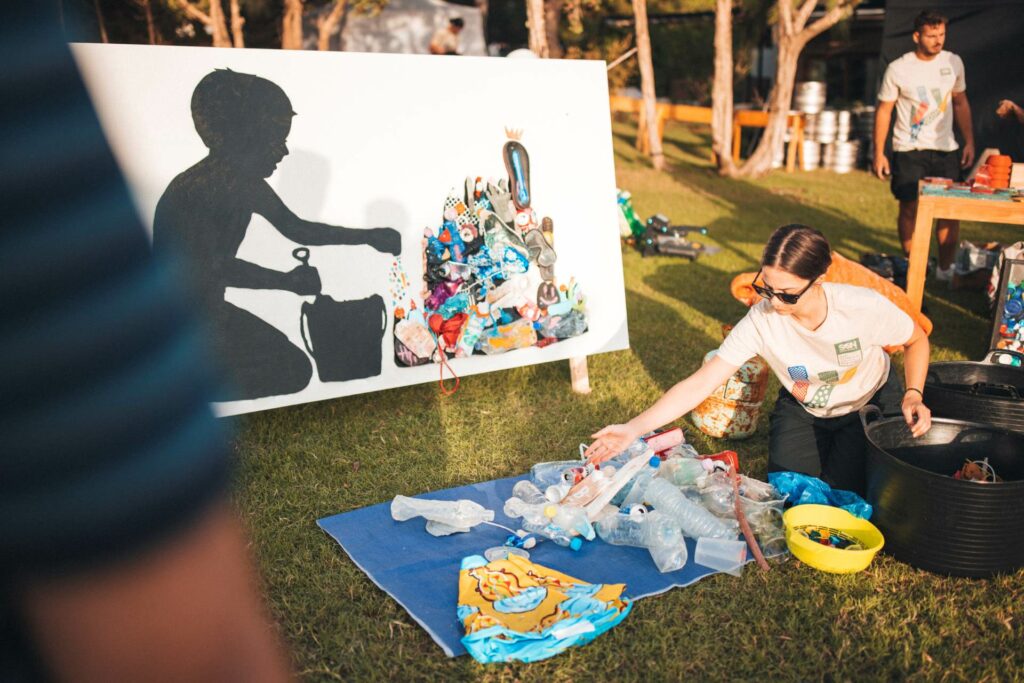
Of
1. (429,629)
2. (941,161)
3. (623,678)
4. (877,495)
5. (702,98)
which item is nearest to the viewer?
(623,678)

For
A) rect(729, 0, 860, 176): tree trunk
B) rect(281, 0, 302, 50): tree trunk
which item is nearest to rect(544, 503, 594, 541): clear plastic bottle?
rect(729, 0, 860, 176): tree trunk

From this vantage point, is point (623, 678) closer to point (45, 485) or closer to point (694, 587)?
point (694, 587)

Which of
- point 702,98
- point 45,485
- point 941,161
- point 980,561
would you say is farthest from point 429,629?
point 702,98

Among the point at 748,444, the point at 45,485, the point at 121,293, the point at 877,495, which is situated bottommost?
the point at 748,444

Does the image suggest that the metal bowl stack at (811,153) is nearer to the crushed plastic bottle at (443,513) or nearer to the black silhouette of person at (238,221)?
the black silhouette of person at (238,221)

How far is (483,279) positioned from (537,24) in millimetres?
4765

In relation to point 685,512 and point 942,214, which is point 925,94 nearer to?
point 942,214

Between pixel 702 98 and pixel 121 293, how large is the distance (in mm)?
21367

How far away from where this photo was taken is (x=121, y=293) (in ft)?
1.80

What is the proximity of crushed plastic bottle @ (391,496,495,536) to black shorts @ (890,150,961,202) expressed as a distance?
5096 mm

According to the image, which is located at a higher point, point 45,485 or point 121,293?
point 121,293

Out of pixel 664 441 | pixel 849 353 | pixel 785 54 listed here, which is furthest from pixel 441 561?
pixel 785 54

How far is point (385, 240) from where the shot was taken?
4148 millimetres

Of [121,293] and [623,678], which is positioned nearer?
[121,293]
